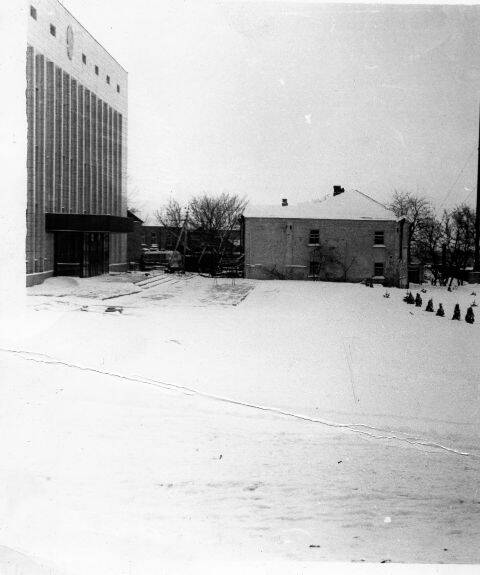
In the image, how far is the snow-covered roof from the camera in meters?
3.31

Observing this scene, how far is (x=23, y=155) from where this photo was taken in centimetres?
278

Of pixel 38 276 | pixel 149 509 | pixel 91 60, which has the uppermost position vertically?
pixel 91 60

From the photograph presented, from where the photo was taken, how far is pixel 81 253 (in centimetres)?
283

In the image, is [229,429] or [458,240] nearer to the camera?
[229,429]

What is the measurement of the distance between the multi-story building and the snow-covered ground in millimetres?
182

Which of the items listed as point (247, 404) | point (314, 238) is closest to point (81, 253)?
point (247, 404)

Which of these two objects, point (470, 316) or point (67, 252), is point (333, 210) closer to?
point (470, 316)

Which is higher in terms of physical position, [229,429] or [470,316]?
[470,316]

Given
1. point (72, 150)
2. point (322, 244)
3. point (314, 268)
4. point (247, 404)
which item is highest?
point (72, 150)

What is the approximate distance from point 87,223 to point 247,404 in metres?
1.26

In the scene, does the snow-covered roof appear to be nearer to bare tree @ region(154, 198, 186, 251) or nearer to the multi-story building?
bare tree @ region(154, 198, 186, 251)

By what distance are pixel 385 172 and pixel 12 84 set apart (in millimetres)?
2033

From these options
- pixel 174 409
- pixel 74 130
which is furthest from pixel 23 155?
pixel 174 409

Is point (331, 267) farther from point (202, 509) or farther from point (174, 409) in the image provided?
point (202, 509)
